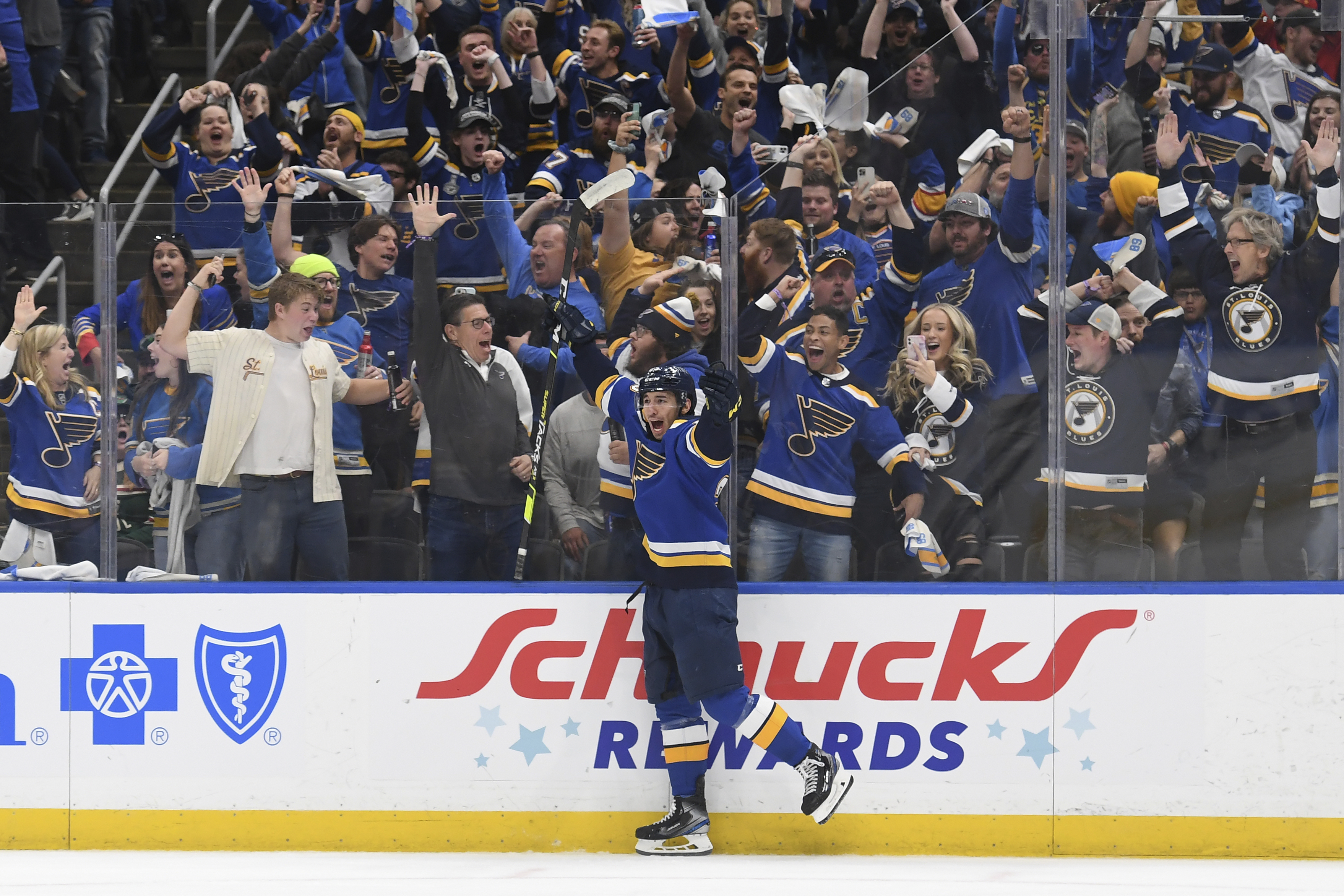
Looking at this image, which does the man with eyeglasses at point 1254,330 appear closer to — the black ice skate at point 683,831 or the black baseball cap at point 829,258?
the black baseball cap at point 829,258

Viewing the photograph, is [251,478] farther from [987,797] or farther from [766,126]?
[766,126]

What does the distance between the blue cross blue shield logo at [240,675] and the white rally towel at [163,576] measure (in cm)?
16

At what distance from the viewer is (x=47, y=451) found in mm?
4426

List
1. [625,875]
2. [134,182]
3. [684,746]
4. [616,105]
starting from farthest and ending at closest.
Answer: [134,182] → [616,105] → [684,746] → [625,875]

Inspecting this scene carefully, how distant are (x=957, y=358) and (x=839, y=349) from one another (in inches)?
14.2

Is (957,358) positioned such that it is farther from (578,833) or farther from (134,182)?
(134,182)

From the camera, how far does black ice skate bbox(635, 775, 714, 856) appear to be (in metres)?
4.16

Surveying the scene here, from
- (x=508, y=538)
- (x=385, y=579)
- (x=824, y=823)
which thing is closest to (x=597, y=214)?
(x=508, y=538)

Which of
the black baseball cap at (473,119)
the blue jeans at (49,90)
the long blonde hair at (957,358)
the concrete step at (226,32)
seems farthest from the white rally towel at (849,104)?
the concrete step at (226,32)

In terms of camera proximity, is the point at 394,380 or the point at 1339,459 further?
the point at 394,380

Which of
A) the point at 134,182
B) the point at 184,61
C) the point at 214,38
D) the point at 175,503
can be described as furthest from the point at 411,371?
the point at 184,61

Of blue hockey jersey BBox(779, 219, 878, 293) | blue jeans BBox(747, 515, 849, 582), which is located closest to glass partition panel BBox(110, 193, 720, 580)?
blue jeans BBox(747, 515, 849, 582)

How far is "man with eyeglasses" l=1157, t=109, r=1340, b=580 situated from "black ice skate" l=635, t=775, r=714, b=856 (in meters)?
1.71

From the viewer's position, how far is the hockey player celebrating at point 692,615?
160 inches
